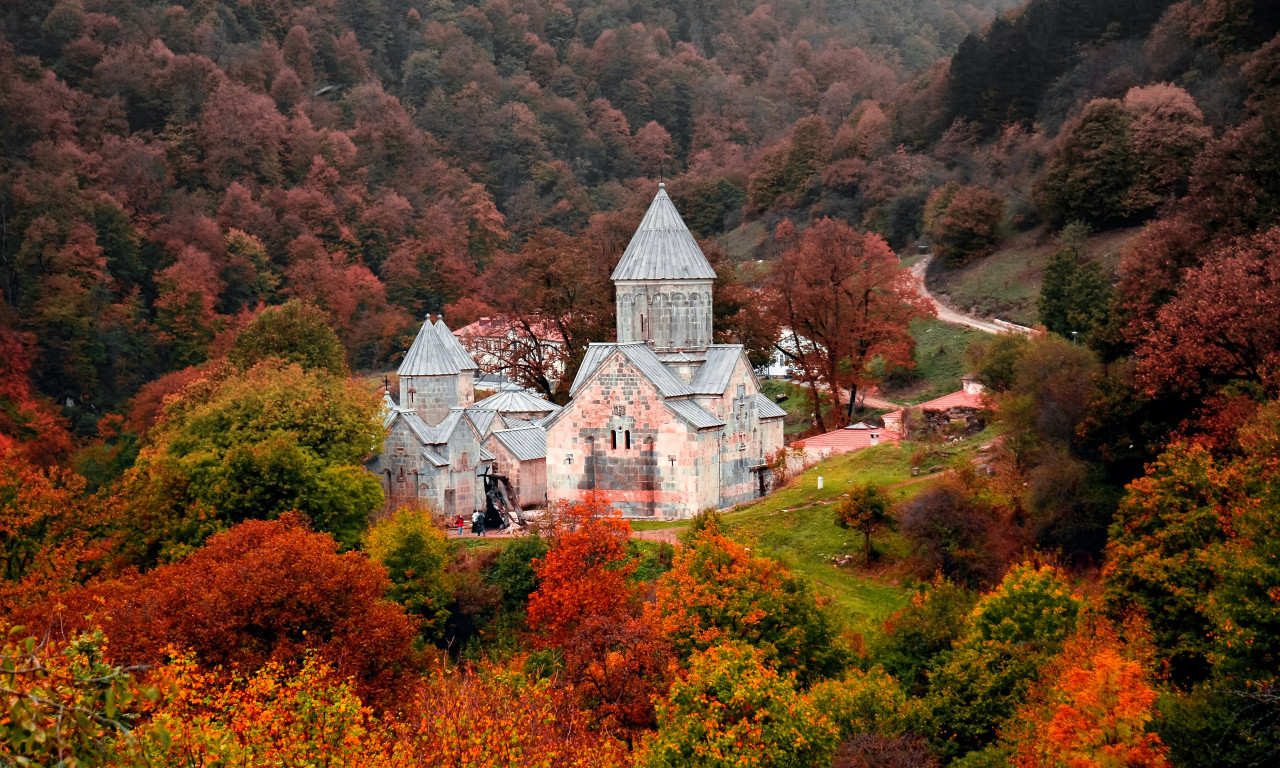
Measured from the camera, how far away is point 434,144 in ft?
311

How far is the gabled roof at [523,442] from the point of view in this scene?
119ft

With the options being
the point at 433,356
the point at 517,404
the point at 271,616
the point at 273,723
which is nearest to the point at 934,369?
Answer: the point at 517,404

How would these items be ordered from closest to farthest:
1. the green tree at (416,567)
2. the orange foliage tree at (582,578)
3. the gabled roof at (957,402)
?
the orange foliage tree at (582,578) < the green tree at (416,567) < the gabled roof at (957,402)

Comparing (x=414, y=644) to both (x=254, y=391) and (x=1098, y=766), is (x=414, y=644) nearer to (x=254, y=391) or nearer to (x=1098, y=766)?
(x=254, y=391)

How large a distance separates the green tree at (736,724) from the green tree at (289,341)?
26.0 meters

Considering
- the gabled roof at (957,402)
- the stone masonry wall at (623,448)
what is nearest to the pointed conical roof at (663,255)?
the stone masonry wall at (623,448)

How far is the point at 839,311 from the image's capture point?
141 feet

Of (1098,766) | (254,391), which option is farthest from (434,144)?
(1098,766)

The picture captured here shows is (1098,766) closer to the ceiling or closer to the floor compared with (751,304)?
closer to the floor

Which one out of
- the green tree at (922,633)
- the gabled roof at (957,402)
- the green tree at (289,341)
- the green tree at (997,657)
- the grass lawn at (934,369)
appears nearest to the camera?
the green tree at (997,657)

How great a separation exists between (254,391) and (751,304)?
57.2 feet

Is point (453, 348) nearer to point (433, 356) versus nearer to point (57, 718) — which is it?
point (433, 356)

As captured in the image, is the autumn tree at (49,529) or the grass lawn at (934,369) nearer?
the autumn tree at (49,529)

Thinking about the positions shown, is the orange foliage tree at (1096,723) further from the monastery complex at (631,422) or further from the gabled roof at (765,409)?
the gabled roof at (765,409)
